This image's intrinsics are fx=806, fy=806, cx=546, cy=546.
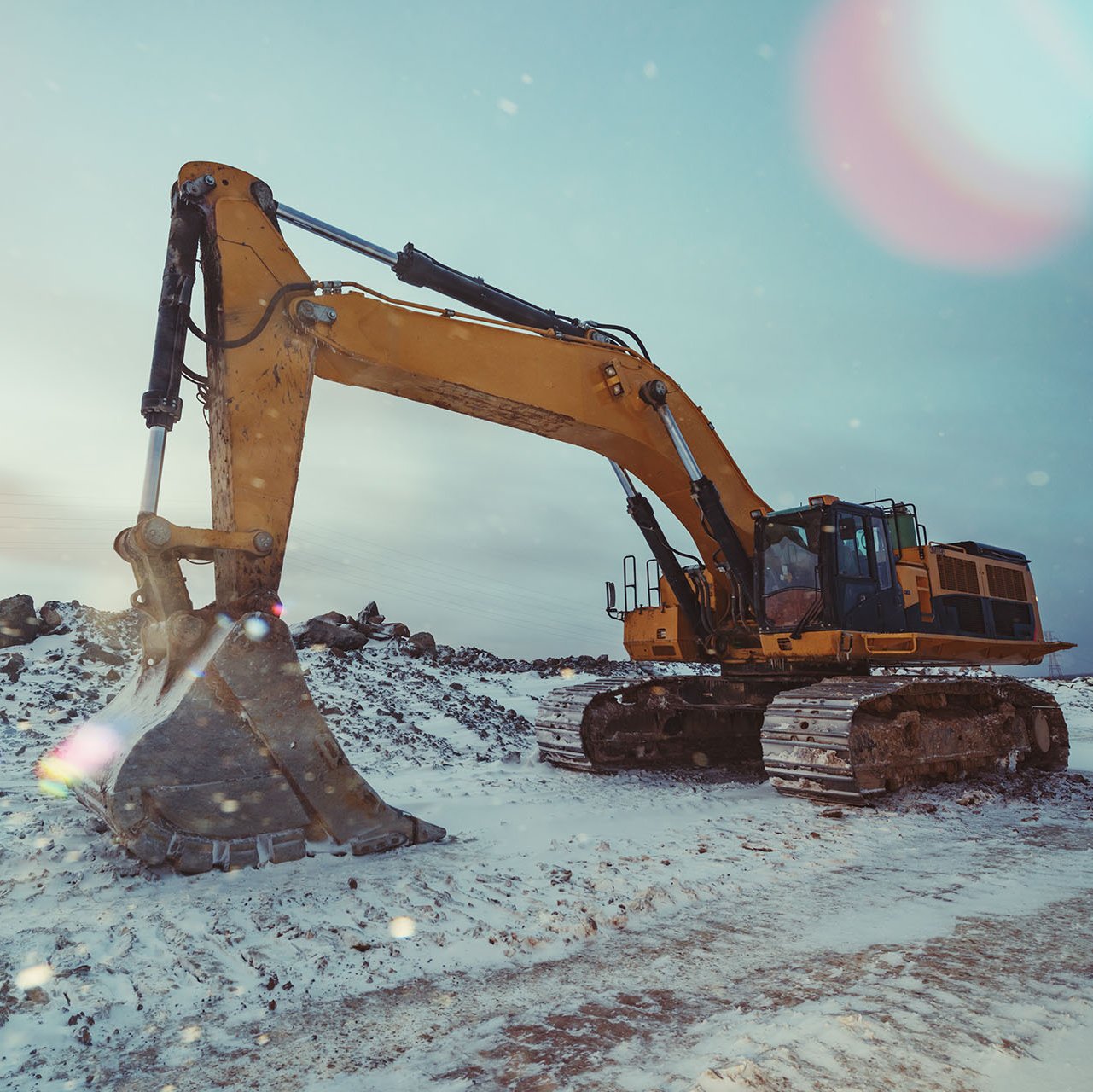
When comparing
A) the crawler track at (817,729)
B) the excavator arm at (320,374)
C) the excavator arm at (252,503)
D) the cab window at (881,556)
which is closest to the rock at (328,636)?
the crawler track at (817,729)

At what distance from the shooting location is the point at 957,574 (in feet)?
31.7

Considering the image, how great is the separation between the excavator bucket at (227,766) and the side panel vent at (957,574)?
6942mm

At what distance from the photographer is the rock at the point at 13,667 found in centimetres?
1241

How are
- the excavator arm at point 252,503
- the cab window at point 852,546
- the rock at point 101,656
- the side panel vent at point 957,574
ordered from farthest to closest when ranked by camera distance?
the rock at point 101,656
the side panel vent at point 957,574
the cab window at point 852,546
the excavator arm at point 252,503

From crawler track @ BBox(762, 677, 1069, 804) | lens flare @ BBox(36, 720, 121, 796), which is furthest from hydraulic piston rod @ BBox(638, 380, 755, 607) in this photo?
lens flare @ BBox(36, 720, 121, 796)

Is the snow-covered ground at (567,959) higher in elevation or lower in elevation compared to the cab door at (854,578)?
lower

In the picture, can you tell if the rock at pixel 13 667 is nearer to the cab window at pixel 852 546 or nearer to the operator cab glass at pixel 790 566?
the operator cab glass at pixel 790 566

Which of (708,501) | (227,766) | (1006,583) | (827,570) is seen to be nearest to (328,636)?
(708,501)

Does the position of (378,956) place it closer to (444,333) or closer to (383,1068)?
(383,1068)

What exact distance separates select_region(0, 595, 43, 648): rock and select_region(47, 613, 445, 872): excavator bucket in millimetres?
10792

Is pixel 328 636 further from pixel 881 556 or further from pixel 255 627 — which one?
pixel 255 627

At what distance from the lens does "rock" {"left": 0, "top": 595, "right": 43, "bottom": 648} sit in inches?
560

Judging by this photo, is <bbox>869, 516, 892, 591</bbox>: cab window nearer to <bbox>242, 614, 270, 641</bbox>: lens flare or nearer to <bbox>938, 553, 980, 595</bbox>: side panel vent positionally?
<bbox>938, 553, 980, 595</bbox>: side panel vent

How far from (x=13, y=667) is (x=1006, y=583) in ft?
47.5
